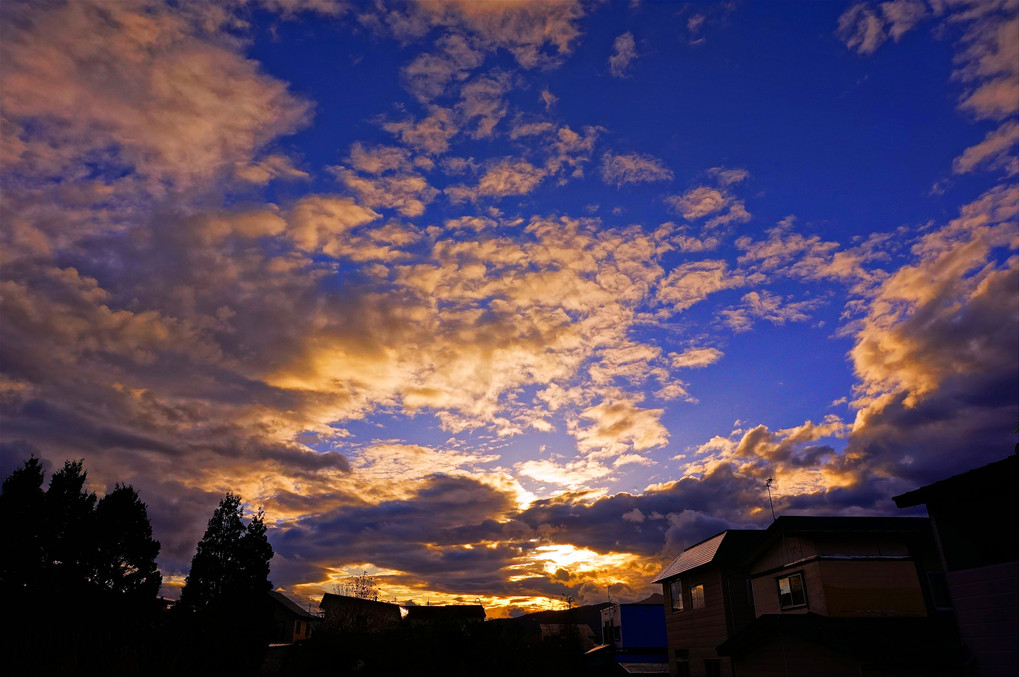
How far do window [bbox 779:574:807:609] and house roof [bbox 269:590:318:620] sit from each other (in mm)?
63035

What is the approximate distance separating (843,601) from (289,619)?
6780 centimetres

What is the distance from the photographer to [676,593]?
3612 cm

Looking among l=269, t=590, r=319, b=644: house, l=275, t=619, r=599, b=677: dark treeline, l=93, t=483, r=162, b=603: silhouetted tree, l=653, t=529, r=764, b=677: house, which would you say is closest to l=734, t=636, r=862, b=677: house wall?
l=653, t=529, r=764, b=677: house

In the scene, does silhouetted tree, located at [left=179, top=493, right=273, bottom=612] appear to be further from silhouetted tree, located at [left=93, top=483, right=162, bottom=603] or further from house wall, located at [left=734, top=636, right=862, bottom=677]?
house wall, located at [left=734, top=636, right=862, bottom=677]

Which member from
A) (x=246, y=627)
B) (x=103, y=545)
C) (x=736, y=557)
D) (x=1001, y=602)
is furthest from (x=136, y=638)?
(x=103, y=545)

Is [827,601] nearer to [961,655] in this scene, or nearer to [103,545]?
[961,655]

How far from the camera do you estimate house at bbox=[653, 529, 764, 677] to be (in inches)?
1180

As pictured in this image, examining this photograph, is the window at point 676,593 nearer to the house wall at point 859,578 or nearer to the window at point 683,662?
the window at point 683,662

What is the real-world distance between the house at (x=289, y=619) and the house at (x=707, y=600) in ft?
166

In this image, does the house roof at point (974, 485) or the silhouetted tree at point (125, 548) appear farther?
the silhouetted tree at point (125, 548)

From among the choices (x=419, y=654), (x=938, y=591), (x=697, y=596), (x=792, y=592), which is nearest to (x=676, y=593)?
(x=697, y=596)

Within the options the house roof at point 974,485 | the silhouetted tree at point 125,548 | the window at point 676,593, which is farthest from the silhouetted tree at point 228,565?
the house roof at point 974,485

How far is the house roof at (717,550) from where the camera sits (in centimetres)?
3084

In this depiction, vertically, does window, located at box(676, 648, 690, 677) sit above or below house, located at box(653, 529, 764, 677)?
below
